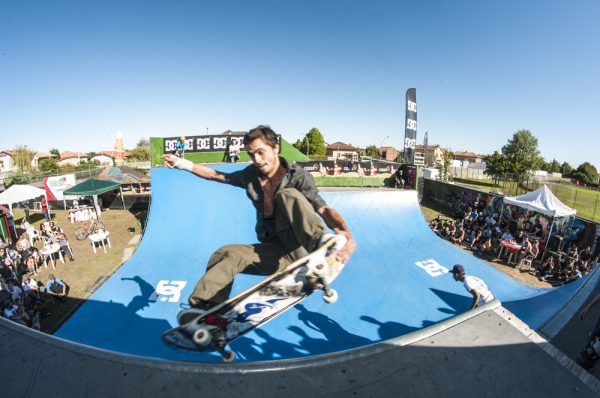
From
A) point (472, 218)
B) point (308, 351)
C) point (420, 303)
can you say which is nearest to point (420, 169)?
point (472, 218)

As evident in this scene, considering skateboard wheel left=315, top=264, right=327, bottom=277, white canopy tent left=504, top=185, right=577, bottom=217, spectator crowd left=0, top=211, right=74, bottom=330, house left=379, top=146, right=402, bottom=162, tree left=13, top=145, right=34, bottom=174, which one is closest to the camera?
skateboard wheel left=315, top=264, right=327, bottom=277

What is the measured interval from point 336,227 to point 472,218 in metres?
15.6

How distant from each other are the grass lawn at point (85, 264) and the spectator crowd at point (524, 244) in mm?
14413

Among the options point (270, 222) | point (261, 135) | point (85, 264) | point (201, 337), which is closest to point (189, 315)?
point (201, 337)

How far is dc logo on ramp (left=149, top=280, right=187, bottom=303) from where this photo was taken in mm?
7305

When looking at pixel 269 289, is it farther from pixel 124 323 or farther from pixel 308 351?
pixel 124 323

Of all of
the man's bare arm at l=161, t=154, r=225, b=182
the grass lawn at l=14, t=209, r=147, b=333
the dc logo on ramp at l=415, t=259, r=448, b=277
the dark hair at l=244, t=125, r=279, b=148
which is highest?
the dark hair at l=244, t=125, r=279, b=148

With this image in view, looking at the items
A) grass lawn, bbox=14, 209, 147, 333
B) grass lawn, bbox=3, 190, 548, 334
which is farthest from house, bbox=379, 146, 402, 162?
grass lawn, bbox=14, 209, 147, 333

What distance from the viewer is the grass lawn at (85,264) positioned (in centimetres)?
771

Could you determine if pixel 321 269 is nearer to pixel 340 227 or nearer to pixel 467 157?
pixel 340 227

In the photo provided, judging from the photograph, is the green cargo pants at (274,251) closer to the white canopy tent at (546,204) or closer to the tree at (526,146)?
the white canopy tent at (546,204)

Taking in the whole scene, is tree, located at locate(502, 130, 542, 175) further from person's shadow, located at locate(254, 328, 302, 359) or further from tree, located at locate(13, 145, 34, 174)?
tree, located at locate(13, 145, 34, 174)

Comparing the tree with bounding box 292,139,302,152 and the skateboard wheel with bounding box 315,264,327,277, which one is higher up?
the tree with bounding box 292,139,302,152

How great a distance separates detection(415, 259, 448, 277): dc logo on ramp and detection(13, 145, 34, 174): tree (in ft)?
184
